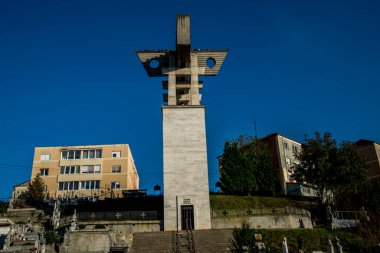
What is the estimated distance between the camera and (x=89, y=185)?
65.9m

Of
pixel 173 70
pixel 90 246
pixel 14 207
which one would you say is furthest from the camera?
pixel 14 207

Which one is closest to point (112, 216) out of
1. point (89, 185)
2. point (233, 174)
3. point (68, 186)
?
point (233, 174)

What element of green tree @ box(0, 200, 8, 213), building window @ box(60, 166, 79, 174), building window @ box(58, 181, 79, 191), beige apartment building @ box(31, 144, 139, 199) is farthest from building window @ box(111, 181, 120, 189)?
green tree @ box(0, 200, 8, 213)

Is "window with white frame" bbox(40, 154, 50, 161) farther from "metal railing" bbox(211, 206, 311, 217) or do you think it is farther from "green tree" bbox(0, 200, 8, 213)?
"metal railing" bbox(211, 206, 311, 217)

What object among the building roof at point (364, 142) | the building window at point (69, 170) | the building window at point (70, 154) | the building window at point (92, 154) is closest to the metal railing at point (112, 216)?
Result: the building window at point (69, 170)

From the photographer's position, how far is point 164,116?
3831 cm

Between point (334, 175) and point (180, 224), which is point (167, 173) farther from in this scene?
point (334, 175)

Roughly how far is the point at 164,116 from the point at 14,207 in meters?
23.0

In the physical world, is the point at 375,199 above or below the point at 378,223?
above

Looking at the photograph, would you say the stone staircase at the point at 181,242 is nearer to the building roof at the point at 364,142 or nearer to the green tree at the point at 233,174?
the green tree at the point at 233,174

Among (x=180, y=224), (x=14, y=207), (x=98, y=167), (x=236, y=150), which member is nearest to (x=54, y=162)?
(x=98, y=167)

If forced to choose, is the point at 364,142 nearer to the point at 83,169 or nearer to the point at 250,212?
the point at 250,212

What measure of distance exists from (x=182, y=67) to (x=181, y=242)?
19.8 meters

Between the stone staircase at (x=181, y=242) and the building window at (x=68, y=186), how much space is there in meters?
38.8
